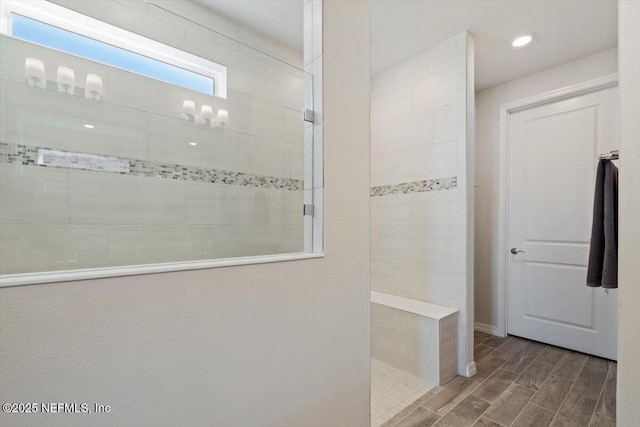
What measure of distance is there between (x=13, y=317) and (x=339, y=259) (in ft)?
3.12

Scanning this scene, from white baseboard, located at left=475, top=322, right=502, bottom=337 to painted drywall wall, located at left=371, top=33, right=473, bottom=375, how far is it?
1.03m

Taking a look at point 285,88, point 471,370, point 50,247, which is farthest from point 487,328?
point 50,247

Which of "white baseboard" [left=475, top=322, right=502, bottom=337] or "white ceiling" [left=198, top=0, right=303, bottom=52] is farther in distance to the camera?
"white baseboard" [left=475, top=322, right=502, bottom=337]

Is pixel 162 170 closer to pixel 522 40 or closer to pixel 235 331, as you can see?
pixel 235 331

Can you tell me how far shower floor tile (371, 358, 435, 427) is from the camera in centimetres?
181

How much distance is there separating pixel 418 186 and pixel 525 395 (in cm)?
169

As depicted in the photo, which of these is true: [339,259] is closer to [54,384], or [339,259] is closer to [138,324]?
[138,324]

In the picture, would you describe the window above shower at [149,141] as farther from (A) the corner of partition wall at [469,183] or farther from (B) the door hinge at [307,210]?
(A) the corner of partition wall at [469,183]

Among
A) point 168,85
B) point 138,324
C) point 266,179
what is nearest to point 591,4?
point 266,179

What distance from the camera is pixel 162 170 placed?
1.53m

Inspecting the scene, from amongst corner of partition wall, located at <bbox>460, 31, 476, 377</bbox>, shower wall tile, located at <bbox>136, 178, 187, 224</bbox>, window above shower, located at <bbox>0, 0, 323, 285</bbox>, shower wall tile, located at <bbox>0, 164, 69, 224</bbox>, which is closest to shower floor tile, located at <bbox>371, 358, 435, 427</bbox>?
corner of partition wall, located at <bbox>460, 31, 476, 377</bbox>

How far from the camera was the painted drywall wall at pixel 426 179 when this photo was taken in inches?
90.2

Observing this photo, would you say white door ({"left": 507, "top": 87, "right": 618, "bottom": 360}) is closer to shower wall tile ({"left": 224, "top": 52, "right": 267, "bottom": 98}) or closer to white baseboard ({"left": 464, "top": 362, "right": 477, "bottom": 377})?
white baseboard ({"left": 464, "top": 362, "right": 477, "bottom": 377})

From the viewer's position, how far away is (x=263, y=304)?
97 centimetres
